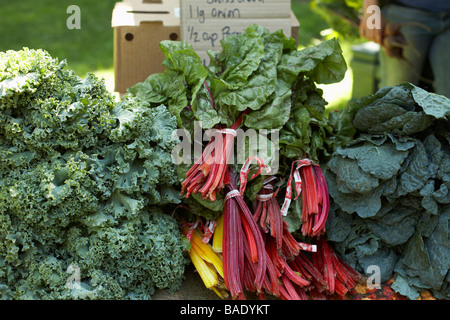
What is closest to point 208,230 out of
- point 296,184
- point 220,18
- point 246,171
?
point 246,171

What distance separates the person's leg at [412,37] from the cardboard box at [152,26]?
39.5 inches

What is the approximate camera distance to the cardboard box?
2346 mm

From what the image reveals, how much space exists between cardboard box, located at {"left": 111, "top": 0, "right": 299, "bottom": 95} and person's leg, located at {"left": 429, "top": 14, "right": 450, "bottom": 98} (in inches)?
45.1

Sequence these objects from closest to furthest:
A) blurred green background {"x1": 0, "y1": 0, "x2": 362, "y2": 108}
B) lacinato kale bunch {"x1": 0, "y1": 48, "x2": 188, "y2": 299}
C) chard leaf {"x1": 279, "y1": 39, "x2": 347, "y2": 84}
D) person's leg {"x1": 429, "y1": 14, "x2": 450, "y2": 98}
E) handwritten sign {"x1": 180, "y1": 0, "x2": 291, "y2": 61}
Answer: lacinato kale bunch {"x1": 0, "y1": 48, "x2": 188, "y2": 299} < chard leaf {"x1": 279, "y1": 39, "x2": 347, "y2": 84} < handwritten sign {"x1": 180, "y1": 0, "x2": 291, "y2": 61} < person's leg {"x1": 429, "y1": 14, "x2": 450, "y2": 98} < blurred green background {"x1": 0, "y1": 0, "x2": 362, "y2": 108}

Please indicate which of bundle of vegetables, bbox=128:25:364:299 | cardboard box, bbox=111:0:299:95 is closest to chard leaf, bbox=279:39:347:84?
bundle of vegetables, bbox=128:25:364:299

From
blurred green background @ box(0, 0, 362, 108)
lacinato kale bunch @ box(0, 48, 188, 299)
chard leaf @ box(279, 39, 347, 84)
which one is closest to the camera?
lacinato kale bunch @ box(0, 48, 188, 299)

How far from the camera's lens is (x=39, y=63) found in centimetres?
183

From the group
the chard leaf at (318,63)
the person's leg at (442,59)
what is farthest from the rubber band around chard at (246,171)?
the person's leg at (442,59)

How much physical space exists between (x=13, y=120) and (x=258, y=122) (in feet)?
3.23

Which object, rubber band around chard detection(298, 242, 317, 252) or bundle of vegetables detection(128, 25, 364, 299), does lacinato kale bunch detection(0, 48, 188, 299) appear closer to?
bundle of vegetables detection(128, 25, 364, 299)

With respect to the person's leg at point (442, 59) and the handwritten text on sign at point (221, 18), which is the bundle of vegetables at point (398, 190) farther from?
the person's leg at point (442, 59)

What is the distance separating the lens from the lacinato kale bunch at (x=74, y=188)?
5.82ft
